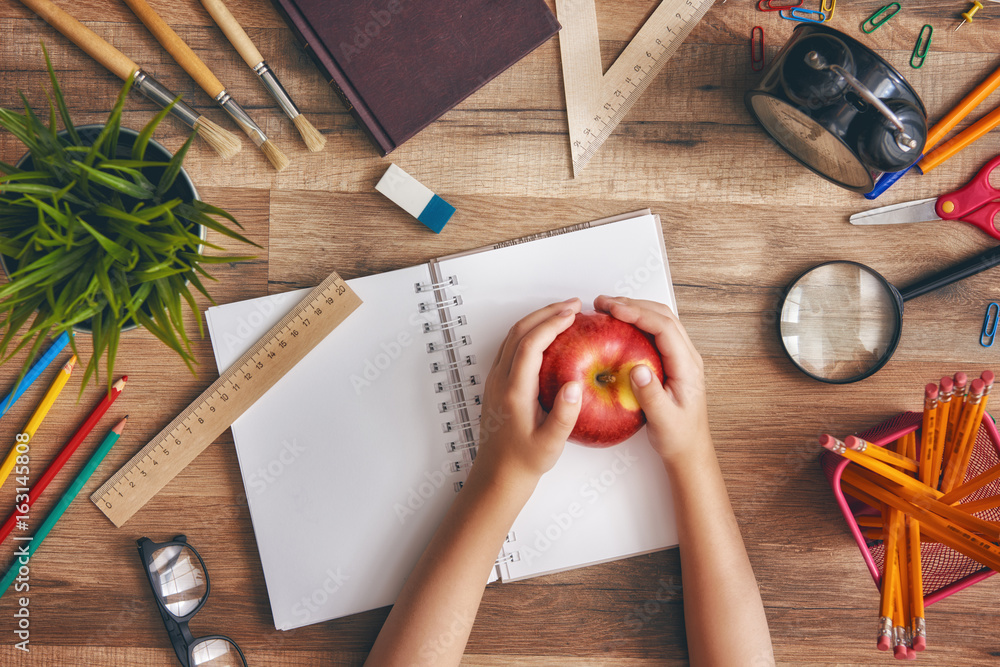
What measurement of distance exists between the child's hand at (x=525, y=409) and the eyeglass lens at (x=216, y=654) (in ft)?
1.92

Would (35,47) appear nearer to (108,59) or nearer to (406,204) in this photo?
(108,59)

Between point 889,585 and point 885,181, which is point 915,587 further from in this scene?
point 885,181

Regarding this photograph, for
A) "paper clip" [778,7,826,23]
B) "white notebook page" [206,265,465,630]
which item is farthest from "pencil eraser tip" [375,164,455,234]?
"paper clip" [778,7,826,23]

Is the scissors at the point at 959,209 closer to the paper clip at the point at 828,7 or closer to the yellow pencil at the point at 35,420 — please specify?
the paper clip at the point at 828,7

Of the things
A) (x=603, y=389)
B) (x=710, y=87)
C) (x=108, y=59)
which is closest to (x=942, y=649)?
(x=603, y=389)

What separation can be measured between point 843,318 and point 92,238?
3.97ft

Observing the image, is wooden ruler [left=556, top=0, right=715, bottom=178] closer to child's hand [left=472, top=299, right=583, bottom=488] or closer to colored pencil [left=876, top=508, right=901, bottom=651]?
child's hand [left=472, top=299, right=583, bottom=488]

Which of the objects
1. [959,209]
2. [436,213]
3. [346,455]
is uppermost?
[436,213]

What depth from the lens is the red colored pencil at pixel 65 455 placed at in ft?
3.53

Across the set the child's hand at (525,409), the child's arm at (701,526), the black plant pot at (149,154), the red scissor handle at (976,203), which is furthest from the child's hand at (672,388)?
the black plant pot at (149,154)

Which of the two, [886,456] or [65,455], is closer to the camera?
[886,456]

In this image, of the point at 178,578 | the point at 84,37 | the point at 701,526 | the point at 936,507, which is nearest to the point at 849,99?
the point at 936,507

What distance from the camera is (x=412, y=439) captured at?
3.62 feet

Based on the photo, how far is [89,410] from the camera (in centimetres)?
109
